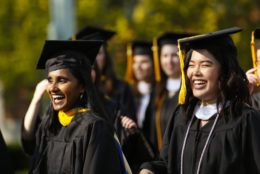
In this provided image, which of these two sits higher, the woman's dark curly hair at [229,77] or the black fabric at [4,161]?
the woman's dark curly hair at [229,77]

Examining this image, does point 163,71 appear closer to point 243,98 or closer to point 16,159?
point 243,98

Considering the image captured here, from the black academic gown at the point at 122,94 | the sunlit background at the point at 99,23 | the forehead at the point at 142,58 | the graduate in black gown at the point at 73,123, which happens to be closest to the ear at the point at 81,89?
the graduate in black gown at the point at 73,123

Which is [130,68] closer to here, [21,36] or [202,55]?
[202,55]

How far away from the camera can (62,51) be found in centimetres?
362

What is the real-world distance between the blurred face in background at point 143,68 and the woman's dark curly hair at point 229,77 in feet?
12.2

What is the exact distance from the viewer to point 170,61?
5.77 m

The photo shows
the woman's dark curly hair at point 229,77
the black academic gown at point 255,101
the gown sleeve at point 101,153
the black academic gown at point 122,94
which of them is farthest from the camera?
the black academic gown at point 122,94

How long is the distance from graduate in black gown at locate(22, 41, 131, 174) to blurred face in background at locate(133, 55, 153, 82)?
3083mm

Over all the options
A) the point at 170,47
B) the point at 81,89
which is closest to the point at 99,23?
the point at 170,47

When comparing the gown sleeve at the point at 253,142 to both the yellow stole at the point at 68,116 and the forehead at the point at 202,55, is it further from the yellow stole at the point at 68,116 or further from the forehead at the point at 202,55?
the yellow stole at the point at 68,116

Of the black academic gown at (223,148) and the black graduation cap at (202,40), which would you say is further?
the black graduation cap at (202,40)

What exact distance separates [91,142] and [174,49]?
3.03 m

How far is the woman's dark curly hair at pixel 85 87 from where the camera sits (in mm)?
3533

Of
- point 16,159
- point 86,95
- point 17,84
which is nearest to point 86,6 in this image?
point 17,84
